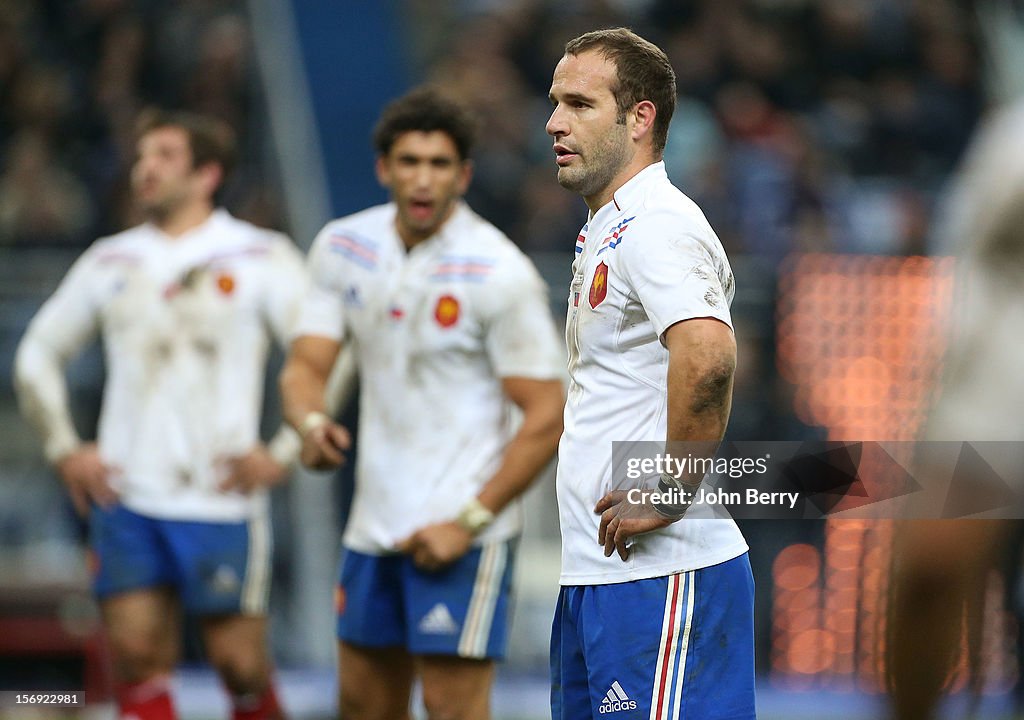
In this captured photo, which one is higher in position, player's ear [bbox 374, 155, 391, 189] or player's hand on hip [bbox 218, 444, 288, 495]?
player's ear [bbox 374, 155, 391, 189]

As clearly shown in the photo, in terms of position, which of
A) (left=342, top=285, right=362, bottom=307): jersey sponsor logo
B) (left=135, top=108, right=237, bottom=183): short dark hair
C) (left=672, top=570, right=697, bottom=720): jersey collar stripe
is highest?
(left=135, top=108, right=237, bottom=183): short dark hair

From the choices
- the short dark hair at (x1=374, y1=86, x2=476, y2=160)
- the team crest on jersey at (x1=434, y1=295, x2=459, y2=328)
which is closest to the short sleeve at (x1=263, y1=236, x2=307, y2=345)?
the short dark hair at (x1=374, y1=86, x2=476, y2=160)

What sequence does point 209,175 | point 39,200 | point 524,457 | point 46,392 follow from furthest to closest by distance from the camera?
point 39,200, point 209,175, point 46,392, point 524,457

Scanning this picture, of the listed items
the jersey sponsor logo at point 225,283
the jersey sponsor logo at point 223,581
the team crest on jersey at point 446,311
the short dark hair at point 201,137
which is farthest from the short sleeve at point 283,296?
the team crest on jersey at point 446,311

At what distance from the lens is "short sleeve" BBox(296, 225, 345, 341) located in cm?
594

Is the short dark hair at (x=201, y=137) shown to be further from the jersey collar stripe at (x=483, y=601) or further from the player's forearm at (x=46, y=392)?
the jersey collar stripe at (x=483, y=601)

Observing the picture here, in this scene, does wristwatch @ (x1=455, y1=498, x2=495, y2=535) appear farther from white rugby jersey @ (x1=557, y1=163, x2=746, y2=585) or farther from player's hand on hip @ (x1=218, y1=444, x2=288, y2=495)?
player's hand on hip @ (x1=218, y1=444, x2=288, y2=495)

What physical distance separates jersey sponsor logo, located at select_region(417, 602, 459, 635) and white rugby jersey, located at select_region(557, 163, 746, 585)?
1.37m

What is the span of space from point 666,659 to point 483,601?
1.66 m

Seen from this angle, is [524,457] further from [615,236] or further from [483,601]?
[615,236]

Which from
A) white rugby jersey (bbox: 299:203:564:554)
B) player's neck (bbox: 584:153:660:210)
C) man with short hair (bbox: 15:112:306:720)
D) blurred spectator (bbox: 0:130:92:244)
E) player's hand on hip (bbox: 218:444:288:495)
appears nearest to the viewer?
player's neck (bbox: 584:153:660:210)

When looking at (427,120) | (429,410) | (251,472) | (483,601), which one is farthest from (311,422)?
(251,472)

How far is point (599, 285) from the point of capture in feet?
13.6

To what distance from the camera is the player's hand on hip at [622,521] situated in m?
4.02
